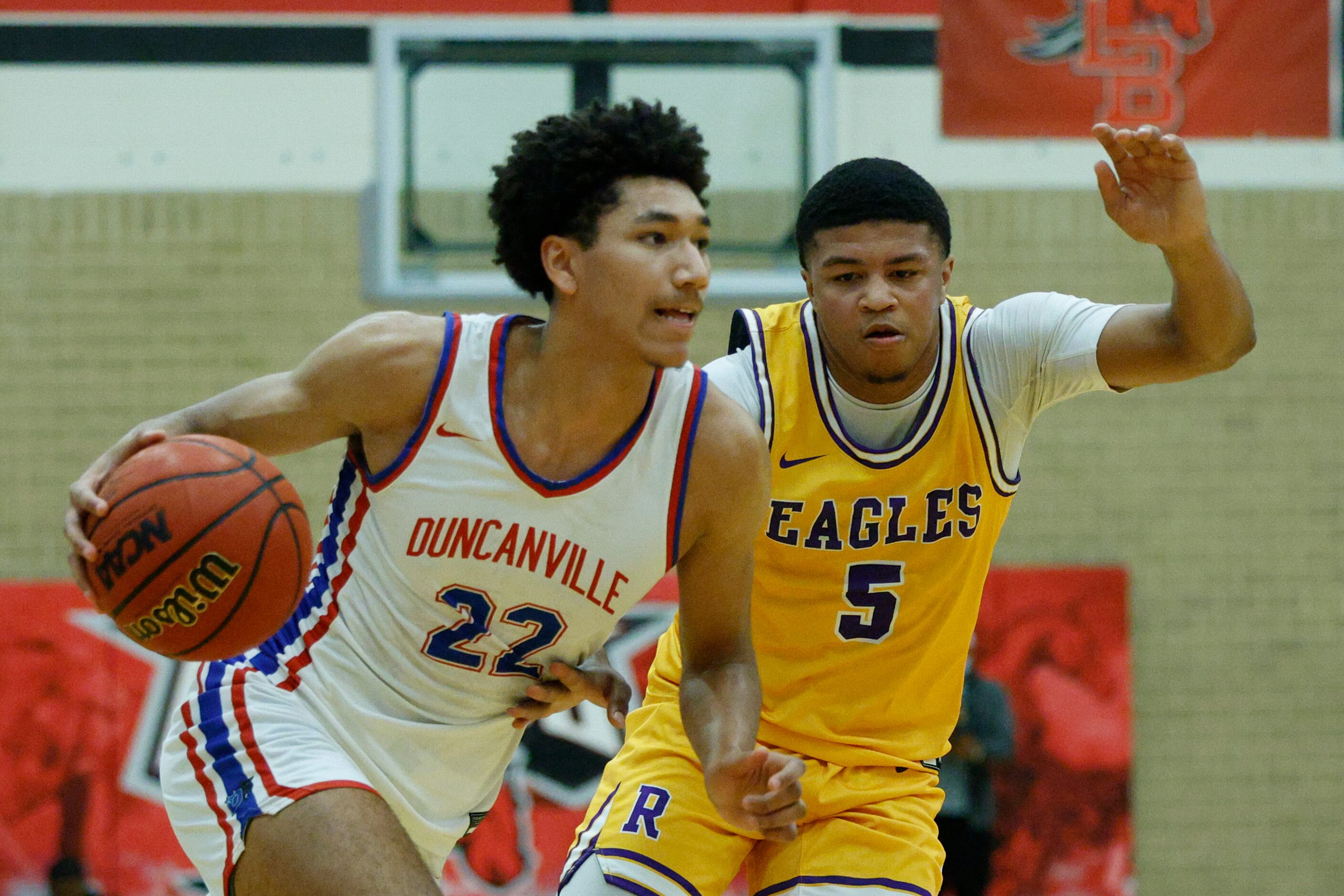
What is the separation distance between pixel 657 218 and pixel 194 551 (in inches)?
41.7

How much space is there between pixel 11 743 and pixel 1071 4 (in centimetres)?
628

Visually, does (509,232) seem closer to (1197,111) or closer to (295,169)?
(295,169)

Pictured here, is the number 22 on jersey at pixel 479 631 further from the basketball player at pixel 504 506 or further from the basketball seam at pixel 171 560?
the basketball seam at pixel 171 560

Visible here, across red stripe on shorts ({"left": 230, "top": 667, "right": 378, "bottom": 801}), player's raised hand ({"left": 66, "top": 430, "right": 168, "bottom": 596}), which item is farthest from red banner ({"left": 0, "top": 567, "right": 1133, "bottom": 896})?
player's raised hand ({"left": 66, "top": 430, "right": 168, "bottom": 596})

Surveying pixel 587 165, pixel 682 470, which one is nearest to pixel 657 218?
pixel 587 165

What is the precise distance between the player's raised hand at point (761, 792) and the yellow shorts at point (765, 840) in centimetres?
36

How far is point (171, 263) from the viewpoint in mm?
7289

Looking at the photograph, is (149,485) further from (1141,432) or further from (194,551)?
(1141,432)

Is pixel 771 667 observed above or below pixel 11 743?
above

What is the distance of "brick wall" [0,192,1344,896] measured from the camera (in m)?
7.21

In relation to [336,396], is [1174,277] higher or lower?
higher

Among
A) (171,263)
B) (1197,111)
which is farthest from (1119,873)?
(171,263)

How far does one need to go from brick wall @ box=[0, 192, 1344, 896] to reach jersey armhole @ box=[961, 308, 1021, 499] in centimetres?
396

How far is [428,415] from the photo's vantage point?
9.23 feet
